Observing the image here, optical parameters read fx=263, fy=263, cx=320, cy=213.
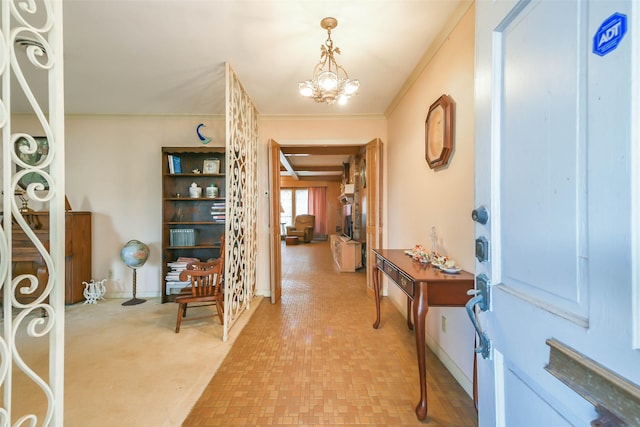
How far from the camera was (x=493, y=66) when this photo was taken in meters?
0.80

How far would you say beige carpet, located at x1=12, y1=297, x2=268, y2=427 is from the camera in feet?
5.33

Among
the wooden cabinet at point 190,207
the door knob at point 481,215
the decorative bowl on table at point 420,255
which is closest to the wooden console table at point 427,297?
the decorative bowl on table at point 420,255

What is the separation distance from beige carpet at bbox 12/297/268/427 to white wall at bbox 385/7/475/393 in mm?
1821

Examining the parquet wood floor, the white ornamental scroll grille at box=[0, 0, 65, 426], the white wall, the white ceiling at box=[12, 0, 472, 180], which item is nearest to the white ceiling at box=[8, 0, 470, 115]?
the white ceiling at box=[12, 0, 472, 180]

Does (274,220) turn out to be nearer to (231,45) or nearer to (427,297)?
(231,45)

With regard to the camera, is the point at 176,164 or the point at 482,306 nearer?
the point at 482,306

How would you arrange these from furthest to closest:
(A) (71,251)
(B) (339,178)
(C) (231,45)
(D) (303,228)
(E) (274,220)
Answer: (B) (339,178) → (D) (303,228) → (E) (274,220) → (A) (71,251) → (C) (231,45)

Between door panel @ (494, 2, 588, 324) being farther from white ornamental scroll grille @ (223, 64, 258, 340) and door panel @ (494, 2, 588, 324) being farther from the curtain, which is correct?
the curtain

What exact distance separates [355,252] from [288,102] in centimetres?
315

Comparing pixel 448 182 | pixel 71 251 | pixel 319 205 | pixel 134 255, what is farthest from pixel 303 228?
pixel 448 182

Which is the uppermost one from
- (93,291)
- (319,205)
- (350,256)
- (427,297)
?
(319,205)

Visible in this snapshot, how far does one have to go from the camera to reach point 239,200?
3.03m

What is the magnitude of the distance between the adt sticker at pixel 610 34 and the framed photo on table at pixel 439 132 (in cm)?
147

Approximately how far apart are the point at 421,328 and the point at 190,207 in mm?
3441
